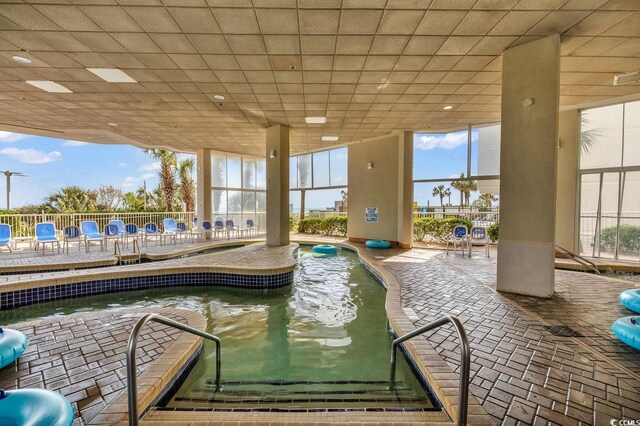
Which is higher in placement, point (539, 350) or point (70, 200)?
point (70, 200)

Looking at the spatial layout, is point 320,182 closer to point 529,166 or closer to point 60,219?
point 60,219

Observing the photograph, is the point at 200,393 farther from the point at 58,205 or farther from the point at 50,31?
the point at 58,205

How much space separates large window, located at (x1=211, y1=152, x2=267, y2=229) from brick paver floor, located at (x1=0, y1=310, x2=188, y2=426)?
30.5ft

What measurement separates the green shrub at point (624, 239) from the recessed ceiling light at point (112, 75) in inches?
420

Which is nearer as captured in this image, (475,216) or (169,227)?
(169,227)

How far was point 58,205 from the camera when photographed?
1400 centimetres

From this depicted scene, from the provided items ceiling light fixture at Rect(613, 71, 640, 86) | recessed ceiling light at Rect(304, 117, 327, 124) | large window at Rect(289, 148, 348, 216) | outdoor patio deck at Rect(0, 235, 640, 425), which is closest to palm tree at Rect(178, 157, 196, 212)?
large window at Rect(289, 148, 348, 216)

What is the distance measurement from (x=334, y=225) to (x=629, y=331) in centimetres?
1039

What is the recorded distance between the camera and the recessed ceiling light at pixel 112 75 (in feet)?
15.9

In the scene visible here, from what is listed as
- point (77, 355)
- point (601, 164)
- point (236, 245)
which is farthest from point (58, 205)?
point (601, 164)

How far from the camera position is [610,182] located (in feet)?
22.3

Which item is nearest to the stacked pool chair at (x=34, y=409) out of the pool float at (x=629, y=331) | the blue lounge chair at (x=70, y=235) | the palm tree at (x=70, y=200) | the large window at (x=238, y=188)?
the pool float at (x=629, y=331)

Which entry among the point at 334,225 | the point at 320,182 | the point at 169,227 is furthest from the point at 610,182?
the point at 169,227

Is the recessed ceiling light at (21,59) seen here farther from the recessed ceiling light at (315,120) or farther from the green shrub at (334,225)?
the green shrub at (334,225)
